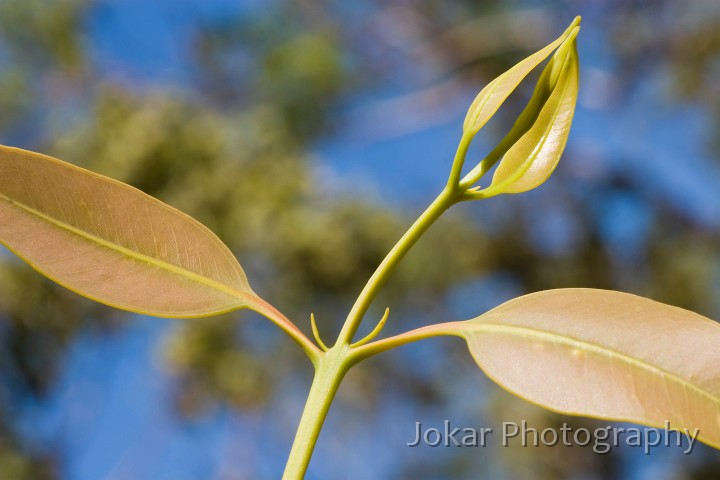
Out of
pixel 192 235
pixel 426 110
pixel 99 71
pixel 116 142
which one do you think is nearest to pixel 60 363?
pixel 116 142

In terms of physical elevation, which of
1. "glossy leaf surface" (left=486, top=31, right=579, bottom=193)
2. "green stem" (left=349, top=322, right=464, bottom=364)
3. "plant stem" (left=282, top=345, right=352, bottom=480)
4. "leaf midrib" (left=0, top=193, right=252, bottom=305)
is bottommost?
"plant stem" (left=282, top=345, right=352, bottom=480)

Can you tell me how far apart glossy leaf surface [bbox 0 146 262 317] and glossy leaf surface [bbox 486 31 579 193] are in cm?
9

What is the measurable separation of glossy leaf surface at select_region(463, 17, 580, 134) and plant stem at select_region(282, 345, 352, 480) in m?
0.08

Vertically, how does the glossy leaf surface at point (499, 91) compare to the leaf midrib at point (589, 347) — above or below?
above

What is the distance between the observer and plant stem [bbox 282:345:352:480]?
7.1 inches

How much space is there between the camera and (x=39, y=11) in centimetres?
369

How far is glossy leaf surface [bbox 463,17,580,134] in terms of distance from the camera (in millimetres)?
236

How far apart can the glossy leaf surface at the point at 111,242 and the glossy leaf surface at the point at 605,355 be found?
80 millimetres

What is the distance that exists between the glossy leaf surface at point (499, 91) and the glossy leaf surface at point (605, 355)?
57 mm

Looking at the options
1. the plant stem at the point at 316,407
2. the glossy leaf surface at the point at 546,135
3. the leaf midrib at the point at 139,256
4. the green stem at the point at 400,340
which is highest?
the glossy leaf surface at the point at 546,135

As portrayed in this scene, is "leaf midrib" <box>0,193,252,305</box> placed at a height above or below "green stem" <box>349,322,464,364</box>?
above

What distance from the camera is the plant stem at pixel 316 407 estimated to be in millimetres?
180

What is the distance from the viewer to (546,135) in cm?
24

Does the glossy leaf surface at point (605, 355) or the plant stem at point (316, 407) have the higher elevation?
the glossy leaf surface at point (605, 355)
